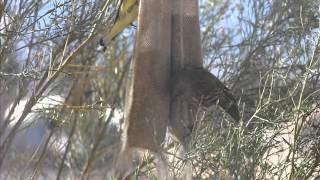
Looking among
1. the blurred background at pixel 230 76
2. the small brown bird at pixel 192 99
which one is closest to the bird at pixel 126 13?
the blurred background at pixel 230 76

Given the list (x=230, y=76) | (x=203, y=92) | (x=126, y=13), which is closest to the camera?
(x=203, y=92)

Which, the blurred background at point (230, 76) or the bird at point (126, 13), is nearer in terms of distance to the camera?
the blurred background at point (230, 76)

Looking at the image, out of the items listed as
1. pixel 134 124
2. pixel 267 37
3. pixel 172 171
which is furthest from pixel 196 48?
pixel 267 37

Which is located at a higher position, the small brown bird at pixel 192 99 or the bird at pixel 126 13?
the bird at pixel 126 13

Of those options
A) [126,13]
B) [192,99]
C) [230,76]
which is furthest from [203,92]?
[230,76]

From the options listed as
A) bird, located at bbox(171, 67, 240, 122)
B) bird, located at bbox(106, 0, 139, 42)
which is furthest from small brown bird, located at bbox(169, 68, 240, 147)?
bird, located at bbox(106, 0, 139, 42)

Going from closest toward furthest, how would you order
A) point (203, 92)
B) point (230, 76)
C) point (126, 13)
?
point (203, 92)
point (126, 13)
point (230, 76)

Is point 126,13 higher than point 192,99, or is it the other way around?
point 126,13

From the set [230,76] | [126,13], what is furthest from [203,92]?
[230,76]

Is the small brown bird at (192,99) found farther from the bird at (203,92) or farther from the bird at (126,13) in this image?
the bird at (126,13)

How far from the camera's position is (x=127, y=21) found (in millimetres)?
3848

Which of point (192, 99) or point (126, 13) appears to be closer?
point (192, 99)

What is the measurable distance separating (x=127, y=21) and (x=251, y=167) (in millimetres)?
1186

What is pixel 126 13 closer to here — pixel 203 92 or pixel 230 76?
pixel 203 92
